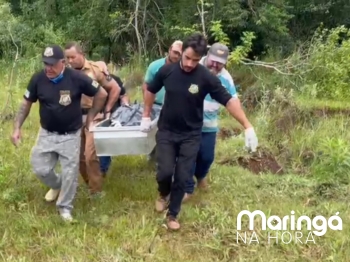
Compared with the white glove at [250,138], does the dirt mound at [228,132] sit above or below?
below

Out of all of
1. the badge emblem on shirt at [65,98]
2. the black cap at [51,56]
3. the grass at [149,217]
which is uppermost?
the black cap at [51,56]

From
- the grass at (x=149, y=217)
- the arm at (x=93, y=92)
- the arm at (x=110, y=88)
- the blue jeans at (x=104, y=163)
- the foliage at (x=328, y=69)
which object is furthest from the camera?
the foliage at (x=328, y=69)

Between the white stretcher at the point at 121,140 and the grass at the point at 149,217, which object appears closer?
the grass at the point at 149,217

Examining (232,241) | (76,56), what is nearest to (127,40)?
(76,56)

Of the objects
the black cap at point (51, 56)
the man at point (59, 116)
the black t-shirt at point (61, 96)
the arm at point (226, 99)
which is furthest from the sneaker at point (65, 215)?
the arm at point (226, 99)

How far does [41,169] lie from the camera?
5.13 meters

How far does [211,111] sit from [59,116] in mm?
1383

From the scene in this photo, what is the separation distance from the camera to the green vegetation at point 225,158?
15.9 feet

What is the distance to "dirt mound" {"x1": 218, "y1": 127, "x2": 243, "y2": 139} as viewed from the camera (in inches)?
317

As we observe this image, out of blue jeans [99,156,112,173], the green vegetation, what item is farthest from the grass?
blue jeans [99,156,112,173]

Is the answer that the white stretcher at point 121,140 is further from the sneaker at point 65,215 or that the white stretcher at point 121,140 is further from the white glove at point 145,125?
the sneaker at point 65,215

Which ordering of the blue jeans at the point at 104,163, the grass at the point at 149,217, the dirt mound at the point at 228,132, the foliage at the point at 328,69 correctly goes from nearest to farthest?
the grass at the point at 149,217, the blue jeans at the point at 104,163, the dirt mound at the point at 228,132, the foliage at the point at 328,69

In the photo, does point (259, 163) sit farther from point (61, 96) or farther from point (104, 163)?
point (61, 96)

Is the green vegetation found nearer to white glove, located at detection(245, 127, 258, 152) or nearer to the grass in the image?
the grass
